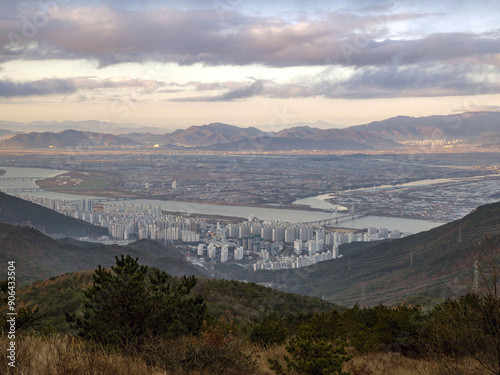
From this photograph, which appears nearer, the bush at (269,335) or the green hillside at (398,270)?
the bush at (269,335)

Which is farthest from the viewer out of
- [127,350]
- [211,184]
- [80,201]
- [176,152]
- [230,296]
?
[176,152]

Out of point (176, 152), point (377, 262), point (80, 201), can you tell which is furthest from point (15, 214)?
point (176, 152)

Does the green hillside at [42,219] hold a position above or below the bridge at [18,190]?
below

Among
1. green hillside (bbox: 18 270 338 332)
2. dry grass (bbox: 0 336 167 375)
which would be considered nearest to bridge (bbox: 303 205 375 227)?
green hillside (bbox: 18 270 338 332)

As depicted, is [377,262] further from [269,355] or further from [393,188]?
[393,188]

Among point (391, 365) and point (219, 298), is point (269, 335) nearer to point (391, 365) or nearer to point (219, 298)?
point (391, 365)

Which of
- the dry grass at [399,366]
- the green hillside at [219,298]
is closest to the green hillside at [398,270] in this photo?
the green hillside at [219,298]

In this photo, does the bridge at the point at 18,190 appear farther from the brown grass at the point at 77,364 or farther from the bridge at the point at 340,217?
the brown grass at the point at 77,364
